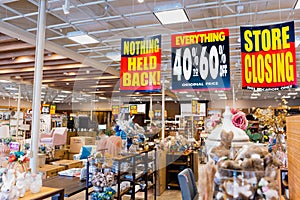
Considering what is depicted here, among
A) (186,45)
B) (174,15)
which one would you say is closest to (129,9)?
(174,15)

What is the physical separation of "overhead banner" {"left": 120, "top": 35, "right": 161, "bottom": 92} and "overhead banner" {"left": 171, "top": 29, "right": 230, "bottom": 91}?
0.32 m

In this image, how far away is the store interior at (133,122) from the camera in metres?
1.16

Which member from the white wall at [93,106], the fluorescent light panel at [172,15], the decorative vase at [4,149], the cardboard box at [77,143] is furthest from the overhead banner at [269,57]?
the white wall at [93,106]

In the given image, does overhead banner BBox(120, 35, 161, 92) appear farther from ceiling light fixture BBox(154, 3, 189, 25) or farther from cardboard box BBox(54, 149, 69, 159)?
cardboard box BBox(54, 149, 69, 159)

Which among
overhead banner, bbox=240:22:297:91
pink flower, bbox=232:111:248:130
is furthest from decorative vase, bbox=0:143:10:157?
pink flower, bbox=232:111:248:130

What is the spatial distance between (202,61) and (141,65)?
1.01 m

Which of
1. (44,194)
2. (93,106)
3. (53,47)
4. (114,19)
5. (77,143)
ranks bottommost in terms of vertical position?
(77,143)

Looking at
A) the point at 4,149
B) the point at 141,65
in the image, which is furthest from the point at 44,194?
the point at 4,149

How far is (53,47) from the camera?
260 inches

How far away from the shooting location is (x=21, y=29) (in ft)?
18.7

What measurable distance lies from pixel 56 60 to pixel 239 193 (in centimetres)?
730

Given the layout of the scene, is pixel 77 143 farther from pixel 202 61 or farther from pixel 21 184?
pixel 21 184

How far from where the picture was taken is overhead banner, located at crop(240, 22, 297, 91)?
363cm

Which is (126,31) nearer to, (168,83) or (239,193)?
(239,193)
